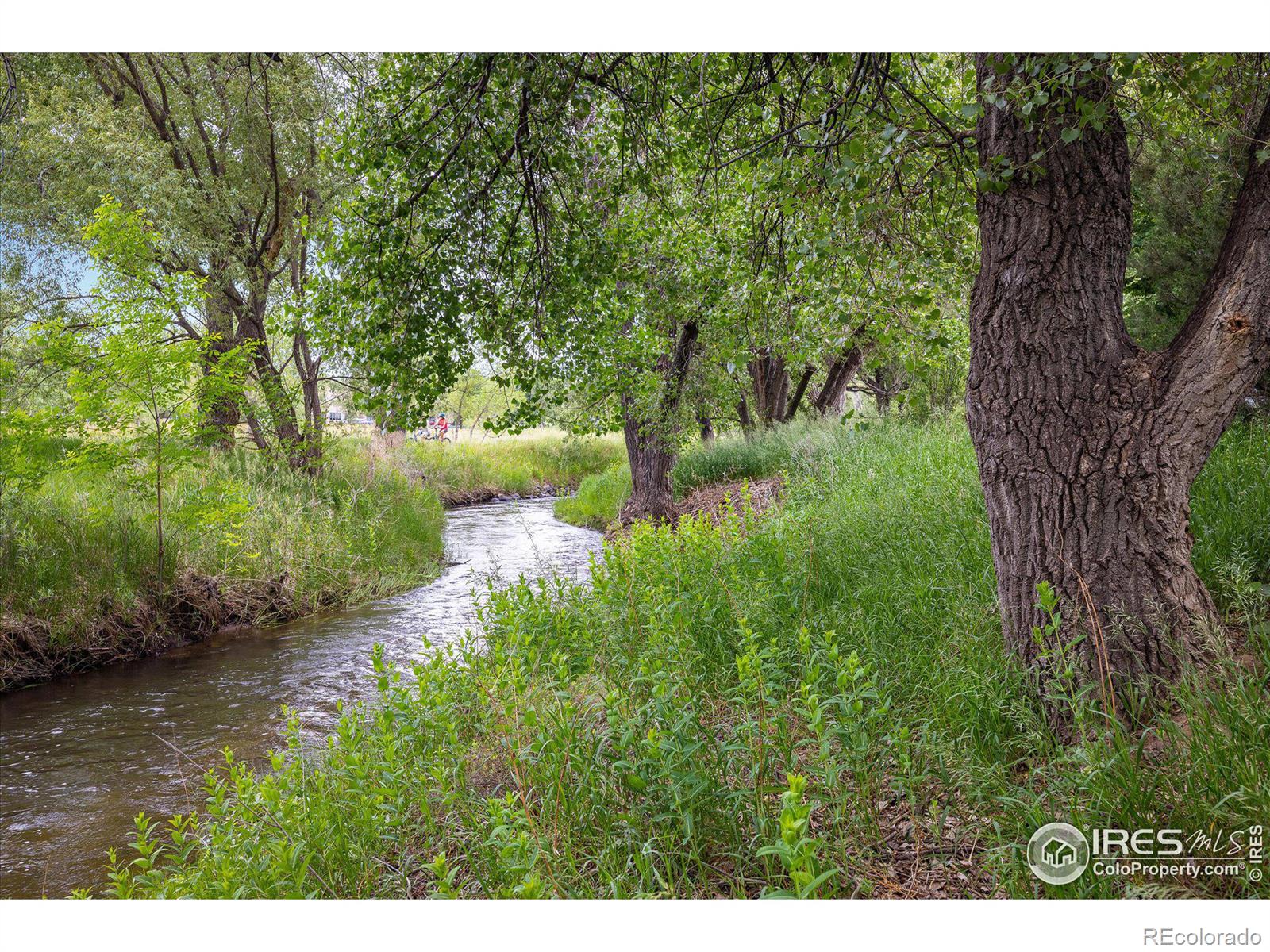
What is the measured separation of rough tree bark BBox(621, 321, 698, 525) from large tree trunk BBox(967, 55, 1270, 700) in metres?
6.24

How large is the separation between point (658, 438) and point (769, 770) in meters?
7.59

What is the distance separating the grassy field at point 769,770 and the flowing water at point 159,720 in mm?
428

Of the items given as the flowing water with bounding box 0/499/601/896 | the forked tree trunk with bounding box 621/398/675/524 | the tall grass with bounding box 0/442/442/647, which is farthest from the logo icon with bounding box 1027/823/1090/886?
the forked tree trunk with bounding box 621/398/675/524

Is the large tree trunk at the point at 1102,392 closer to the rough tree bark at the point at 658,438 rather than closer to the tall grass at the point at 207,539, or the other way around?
the rough tree bark at the point at 658,438

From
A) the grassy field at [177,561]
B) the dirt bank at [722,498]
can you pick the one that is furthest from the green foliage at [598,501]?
the grassy field at [177,561]

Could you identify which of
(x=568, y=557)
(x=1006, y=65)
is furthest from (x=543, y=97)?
(x=568, y=557)

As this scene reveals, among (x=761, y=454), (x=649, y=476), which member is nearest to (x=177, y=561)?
(x=649, y=476)

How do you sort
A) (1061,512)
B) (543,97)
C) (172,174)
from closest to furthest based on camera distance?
(1061,512)
(543,97)
(172,174)

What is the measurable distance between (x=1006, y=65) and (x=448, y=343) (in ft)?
9.38

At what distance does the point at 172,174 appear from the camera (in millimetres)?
9461

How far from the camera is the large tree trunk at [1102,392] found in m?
2.71

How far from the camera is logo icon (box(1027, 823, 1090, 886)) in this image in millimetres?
2101

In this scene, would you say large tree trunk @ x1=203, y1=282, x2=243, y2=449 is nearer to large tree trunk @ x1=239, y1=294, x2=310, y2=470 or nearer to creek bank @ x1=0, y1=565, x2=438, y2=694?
large tree trunk @ x1=239, y1=294, x2=310, y2=470
